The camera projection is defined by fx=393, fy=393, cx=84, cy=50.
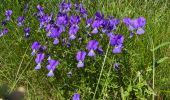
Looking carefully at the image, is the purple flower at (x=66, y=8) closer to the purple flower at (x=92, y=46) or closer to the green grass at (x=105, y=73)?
the green grass at (x=105, y=73)

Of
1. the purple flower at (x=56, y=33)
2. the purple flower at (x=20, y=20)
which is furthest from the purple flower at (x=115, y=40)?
the purple flower at (x=20, y=20)

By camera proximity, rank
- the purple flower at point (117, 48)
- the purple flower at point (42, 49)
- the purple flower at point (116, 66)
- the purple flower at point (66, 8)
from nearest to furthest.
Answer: the purple flower at point (117, 48) → the purple flower at point (116, 66) → the purple flower at point (42, 49) → the purple flower at point (66, 8)

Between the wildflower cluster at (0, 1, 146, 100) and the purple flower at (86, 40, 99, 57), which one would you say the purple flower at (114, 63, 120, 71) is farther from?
the purple flower at (86, 40, 99, 57)

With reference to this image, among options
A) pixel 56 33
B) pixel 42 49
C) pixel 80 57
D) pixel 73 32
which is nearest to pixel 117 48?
pixel 80 57

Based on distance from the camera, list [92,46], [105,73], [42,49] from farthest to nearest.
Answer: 1. [42,49]
2. [105,73]
3. [92,46]

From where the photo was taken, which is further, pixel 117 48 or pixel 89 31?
pixel 89 31

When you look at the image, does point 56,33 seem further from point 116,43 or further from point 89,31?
point 116,43

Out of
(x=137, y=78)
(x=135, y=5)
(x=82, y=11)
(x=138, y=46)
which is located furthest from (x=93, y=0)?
(x=137, y=78)

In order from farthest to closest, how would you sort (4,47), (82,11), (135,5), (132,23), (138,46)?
(135,5) → (4,47) → (82,11) → (138,46) → (132,23)

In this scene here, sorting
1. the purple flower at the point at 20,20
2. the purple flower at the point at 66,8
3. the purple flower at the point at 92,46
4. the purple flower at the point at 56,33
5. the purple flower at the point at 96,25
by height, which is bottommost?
the purple flower at the point at 92,46

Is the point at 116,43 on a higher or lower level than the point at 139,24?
lower

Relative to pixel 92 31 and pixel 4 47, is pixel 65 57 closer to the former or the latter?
pixel 92 31
